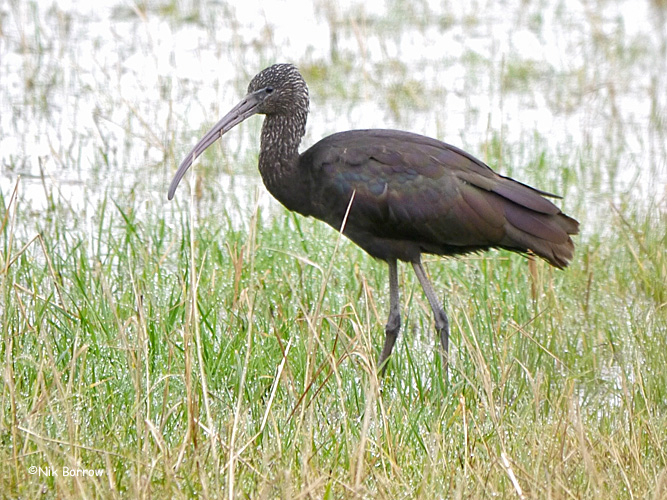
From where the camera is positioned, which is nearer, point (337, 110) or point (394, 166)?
point (394, 166)

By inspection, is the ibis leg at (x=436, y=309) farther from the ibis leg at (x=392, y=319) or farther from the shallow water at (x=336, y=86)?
the shallow water at (x=336, y=86)

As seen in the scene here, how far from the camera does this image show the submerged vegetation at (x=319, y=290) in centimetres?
339

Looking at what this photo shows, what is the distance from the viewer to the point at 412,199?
14.8 ft

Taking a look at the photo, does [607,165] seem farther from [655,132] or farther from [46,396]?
[46,396]

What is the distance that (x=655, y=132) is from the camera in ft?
25.5

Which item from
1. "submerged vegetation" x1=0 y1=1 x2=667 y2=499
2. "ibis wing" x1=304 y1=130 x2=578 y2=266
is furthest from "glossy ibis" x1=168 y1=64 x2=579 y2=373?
"submerged vegetation" x1=0 y1=1 x2=667 y2=499

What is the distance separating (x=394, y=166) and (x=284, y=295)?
0.84m

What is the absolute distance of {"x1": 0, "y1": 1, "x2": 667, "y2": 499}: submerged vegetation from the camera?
3.39 metres

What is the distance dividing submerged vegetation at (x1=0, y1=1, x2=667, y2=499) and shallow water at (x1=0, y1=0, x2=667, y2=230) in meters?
0.03

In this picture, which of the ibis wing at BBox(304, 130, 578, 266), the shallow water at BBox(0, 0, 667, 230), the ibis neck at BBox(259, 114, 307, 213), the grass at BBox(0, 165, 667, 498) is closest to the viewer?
the grass at BBox(0, 165, 667, 498)

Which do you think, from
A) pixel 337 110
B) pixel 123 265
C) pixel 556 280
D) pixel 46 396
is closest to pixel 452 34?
pixel 337 110

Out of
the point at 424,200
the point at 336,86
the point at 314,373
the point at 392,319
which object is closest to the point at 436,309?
the point at 392,319

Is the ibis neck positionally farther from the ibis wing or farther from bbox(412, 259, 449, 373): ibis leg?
bbox(412, 259, 449, 373): ibis leg

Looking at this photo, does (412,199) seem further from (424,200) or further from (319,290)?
(319,290)
